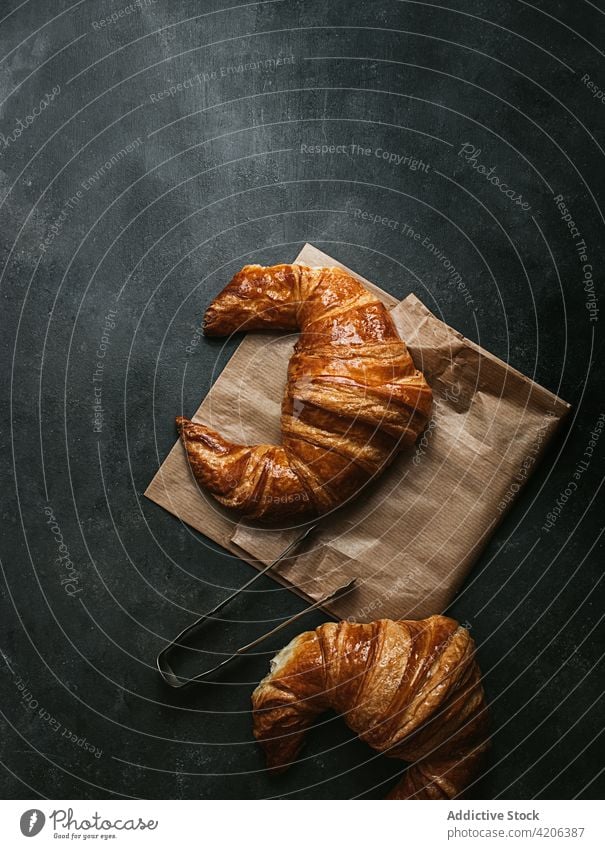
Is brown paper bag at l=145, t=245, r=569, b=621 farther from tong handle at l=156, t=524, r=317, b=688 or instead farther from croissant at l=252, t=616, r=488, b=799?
croissant at l=252, t=616, r=488, b=799

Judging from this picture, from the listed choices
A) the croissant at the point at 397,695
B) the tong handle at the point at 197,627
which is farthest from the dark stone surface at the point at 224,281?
the croissant at the point at 397,695

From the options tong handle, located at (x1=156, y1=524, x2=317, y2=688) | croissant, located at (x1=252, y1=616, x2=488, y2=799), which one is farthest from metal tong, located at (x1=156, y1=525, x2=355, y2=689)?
croissant, located at (x1=252, y1=616, x2=488, y2=799)

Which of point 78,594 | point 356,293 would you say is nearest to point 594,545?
point 356,293

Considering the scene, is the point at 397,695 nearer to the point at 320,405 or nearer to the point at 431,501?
the point at 431,501

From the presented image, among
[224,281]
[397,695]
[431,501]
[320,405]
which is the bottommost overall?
[397,695]

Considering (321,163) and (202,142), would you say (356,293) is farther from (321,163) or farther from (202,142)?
(202,142)

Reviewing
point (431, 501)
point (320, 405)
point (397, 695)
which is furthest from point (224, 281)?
point (397, 695)
